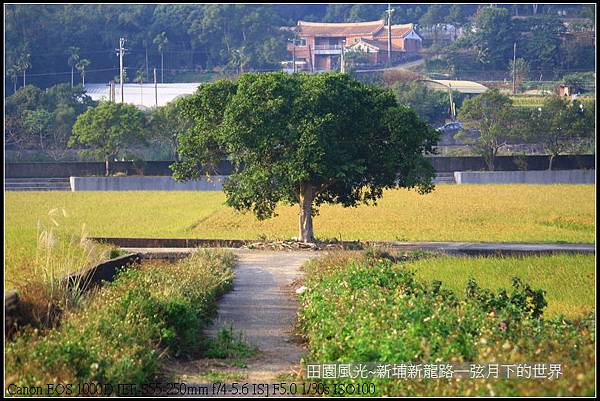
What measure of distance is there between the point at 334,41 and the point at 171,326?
405 ft

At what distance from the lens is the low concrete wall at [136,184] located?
57688 millimetres

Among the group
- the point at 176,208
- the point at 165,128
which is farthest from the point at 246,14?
the point at 176,208

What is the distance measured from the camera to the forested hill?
4021 inches

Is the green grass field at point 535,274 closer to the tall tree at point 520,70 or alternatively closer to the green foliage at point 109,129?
the green foliage at point 109,129

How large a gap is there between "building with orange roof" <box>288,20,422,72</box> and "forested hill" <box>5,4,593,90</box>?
347cm

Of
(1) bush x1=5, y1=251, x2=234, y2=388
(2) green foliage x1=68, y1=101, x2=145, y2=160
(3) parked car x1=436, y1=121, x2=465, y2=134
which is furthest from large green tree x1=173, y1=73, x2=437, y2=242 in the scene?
(3) parked car x1=436, y1=121, x2=465, y2=134

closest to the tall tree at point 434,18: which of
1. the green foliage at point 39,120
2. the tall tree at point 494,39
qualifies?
the tall tree at point 494,39

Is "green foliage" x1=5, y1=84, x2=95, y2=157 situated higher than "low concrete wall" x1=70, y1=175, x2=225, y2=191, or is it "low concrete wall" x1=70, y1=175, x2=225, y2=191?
"green foliage" x1=5, y1=84, x2=95, y2=157

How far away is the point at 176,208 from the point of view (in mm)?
45562

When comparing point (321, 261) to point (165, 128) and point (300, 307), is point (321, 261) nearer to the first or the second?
point (300, 307)

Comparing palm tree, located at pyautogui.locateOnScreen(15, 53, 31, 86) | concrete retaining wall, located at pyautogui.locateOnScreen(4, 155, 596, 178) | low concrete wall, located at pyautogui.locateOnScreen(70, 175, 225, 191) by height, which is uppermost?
palm tree, located at pyautogui.locateOnScreen(15, 53, 31, 86)

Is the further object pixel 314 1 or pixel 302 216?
pixel 314 1

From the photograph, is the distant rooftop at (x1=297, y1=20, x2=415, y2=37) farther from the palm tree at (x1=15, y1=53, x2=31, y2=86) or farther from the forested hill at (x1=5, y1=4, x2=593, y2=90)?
the palm tree at (x1=15, y1=53, x2=31, y2=86)

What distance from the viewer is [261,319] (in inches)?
610
